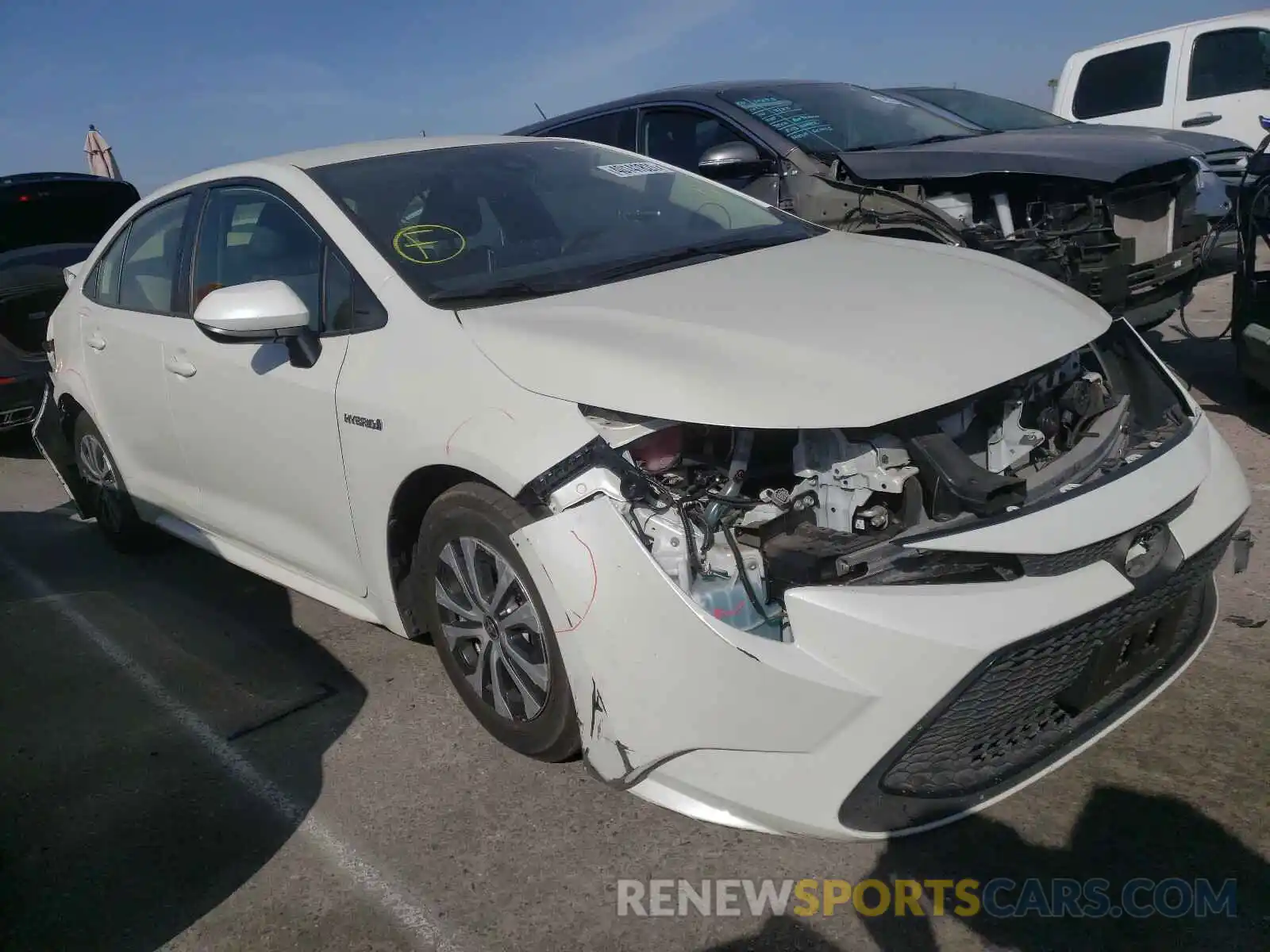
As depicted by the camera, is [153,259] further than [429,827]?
Yes

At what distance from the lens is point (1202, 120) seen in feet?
29.2

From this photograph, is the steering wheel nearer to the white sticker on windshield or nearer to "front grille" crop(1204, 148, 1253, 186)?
the white sticker on windshield

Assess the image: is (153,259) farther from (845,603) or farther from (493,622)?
(845,603)

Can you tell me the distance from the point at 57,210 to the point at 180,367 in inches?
191

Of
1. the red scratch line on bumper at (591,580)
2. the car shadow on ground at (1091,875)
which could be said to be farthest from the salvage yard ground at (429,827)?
the red scratch line on bumper at (591,580)

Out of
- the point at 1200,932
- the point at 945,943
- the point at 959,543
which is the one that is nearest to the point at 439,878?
the point at 945,943

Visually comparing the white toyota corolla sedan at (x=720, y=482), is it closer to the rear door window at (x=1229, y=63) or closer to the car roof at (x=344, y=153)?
the car roof at (x=344, y=153)

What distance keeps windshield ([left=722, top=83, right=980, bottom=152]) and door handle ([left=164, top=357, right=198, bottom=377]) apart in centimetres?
364

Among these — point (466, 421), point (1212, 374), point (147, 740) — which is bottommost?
point (147, 740)

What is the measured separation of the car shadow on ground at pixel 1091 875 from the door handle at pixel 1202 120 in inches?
326

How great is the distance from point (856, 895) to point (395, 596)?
1490mm

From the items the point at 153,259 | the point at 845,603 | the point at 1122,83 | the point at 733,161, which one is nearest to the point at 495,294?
the point at 845,603

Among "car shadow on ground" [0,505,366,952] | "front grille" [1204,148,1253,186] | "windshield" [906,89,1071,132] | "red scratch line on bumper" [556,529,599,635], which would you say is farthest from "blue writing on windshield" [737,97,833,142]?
"red scratch line on bumper" [556,529,599,635]

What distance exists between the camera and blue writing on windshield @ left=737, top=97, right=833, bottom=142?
19.7ft
